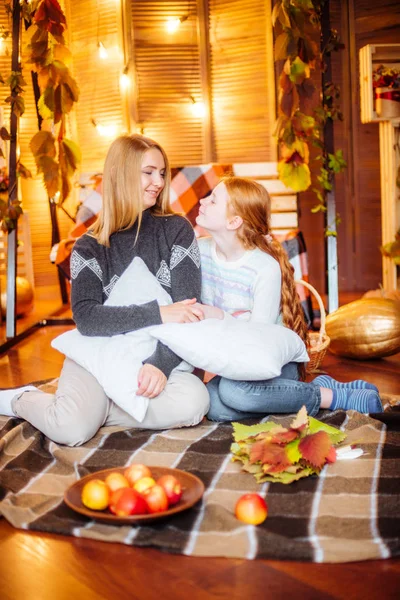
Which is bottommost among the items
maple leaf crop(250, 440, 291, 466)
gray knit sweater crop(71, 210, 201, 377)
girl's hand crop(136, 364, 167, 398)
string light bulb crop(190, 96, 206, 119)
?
maple leaf crop(250, 440, 291, 466)

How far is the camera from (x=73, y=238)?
4.08 m

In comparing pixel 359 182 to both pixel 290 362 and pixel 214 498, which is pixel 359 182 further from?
pixel 214 498

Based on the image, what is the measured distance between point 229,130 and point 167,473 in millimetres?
4132

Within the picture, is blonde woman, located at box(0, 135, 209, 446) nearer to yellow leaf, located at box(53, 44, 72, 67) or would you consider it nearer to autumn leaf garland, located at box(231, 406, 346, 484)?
autumn leaf garland, located at box(231, 406, 346, 484)

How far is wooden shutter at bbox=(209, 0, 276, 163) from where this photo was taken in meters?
5.41

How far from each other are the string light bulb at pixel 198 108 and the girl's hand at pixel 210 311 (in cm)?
347

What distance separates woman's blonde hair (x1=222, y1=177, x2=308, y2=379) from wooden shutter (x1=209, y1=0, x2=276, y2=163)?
303 cm

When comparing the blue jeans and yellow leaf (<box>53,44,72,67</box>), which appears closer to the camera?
the blue jeans

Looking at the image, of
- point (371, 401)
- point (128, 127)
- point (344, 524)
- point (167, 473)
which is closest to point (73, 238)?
point (128, 127)

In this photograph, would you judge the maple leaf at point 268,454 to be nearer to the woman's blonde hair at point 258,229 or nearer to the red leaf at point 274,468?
the red leaf at point 274,468

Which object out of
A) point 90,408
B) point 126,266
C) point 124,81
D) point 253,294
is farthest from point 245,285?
point 124,81

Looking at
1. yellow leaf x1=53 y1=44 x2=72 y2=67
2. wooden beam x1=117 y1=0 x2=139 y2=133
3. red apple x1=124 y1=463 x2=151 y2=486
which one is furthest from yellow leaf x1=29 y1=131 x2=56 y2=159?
red apple x1=124 y1=463 x2=151 y2=486

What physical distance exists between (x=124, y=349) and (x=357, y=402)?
762mm

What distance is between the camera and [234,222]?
8.11ft
